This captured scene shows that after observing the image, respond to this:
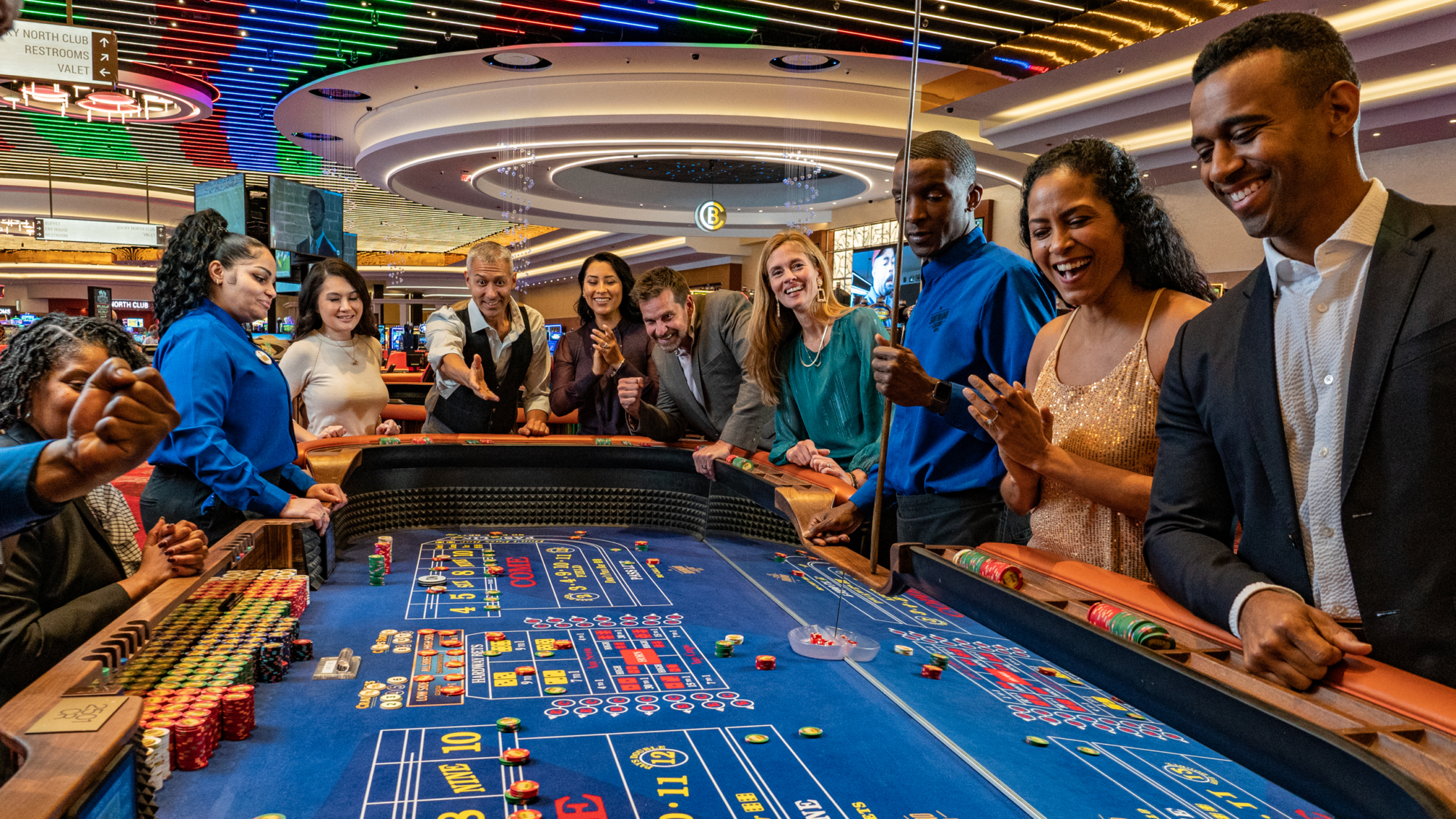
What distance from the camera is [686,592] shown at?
2.85 metres

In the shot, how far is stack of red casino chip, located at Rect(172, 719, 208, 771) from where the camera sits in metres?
1.54

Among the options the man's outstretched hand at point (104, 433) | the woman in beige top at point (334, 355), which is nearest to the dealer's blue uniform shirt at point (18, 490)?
the man's outstretched hand at point (104, 433)

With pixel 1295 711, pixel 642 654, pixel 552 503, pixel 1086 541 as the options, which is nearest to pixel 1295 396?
pixel 1295 711

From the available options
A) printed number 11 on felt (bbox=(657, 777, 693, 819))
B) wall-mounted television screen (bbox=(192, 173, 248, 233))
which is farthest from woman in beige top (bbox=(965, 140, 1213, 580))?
wall-mounted television screen (bbox=(192, 173, 248, 233))

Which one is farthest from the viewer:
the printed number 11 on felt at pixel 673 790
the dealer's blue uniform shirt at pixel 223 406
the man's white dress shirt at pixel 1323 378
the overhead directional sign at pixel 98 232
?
the overhead directional sign at pixel 98 232

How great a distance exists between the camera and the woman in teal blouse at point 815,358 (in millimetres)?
2998

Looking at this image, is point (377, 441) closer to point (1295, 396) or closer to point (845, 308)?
point (845, 308)

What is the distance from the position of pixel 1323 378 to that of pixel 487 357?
398 cm

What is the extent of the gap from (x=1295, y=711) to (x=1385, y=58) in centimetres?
689

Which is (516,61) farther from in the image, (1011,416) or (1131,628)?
(1131,628)

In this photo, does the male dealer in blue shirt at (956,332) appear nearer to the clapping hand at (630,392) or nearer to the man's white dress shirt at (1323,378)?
the man's white dress shirt at (1323,378)

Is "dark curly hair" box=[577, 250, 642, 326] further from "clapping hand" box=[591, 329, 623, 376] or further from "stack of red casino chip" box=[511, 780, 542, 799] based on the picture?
"stack of red casino chip" box=[511, 780, 542, 799]

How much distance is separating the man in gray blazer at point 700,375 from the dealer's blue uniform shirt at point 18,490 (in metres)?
2.75

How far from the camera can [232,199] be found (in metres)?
6.10
